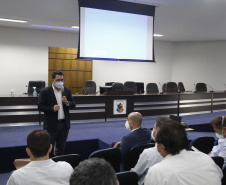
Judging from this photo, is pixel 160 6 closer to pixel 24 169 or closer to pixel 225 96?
pixel 225 96

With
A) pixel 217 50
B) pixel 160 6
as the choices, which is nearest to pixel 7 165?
pixel 160 6

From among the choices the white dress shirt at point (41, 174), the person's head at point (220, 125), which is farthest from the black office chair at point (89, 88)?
the white dress shirt at point (41, 174)

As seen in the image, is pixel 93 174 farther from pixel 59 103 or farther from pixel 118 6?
pixel 118 6

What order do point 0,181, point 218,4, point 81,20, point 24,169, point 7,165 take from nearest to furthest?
point 24,169
point 0,181
point 7,165
point 81,20
point 218,4

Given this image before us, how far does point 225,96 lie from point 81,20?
589 cm

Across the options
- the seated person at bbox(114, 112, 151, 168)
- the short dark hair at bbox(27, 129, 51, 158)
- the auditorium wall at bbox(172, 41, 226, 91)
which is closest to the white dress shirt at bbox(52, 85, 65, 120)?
the seated person at bbox(114, 112, 151, 168)

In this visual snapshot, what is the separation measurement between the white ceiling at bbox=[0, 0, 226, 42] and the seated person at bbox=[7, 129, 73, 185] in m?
4.80

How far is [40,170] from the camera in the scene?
5.47 ft

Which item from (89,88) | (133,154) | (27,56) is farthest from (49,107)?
(27,56)

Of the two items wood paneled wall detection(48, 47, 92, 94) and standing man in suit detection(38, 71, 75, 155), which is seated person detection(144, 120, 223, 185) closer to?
standing man in suit detection(38, 71, 75, 155)

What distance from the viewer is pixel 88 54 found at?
5895 millimetres

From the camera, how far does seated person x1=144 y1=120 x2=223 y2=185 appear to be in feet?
4.68

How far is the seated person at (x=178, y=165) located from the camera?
4.68 feet

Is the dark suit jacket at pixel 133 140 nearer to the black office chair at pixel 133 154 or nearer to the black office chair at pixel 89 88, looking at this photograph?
the black office chair at pixel 133 154
